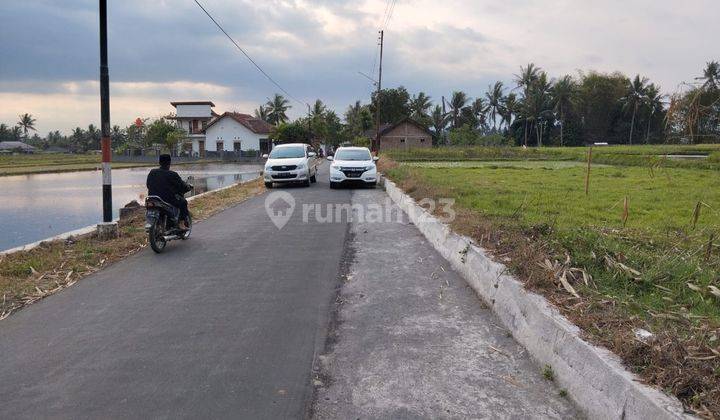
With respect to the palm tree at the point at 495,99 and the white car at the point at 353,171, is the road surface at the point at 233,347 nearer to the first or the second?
the white car at the point at 353,171

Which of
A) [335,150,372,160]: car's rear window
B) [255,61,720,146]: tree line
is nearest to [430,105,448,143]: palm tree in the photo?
[255,61,720,146]: tree line

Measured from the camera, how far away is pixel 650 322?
378 cm

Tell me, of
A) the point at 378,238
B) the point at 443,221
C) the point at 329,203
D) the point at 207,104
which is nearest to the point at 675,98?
the point at 443,221

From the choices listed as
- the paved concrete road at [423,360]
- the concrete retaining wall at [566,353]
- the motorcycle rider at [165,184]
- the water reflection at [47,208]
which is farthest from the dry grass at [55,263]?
the concrete retaining wall at [566,353]

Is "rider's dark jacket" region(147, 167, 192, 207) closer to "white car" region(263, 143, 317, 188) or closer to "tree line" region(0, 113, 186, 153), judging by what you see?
"white car" region(263, 143, 317, 188)

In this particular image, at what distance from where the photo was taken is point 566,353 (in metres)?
3.68

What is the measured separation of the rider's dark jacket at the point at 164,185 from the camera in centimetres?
844

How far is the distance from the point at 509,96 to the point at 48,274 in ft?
273

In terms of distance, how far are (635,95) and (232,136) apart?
185 feet

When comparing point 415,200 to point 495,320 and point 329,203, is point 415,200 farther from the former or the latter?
point 495,320

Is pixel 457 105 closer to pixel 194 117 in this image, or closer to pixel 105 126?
pixel 194 117

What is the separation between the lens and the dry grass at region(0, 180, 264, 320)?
6019mm

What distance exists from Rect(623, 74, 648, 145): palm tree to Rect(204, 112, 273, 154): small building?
167ft

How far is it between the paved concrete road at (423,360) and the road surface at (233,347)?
17 millimetres
